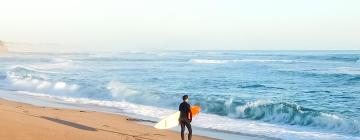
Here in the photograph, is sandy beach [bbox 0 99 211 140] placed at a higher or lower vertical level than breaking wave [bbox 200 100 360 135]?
Result: higher

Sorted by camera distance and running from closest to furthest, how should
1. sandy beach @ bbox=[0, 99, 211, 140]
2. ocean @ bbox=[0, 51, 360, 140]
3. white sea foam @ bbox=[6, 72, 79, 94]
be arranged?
sandy beach @ bbox=[0, 99, 211, 140]
ocean @ bbox=[0, 51, 360, 140]
white sea foam @ bbox=[6, 72, 79, 94]

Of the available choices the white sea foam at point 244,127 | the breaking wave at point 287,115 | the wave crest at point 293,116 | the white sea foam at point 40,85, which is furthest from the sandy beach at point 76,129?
the white sea foam at point 40,85

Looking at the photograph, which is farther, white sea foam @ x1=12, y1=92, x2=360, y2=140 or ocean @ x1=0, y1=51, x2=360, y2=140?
ocean @ x1=0, y1=51, x2=360, y2=140

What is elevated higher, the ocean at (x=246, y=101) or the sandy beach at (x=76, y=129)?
the sandy beach at (x=76, y=129)

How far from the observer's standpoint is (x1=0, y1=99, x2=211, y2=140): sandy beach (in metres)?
9.91

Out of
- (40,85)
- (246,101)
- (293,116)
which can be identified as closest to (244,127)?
(293,116)

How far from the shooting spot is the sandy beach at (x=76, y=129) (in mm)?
9914

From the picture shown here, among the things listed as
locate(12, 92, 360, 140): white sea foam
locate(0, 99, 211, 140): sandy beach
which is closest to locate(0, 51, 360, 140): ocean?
locate(12, 92, 360, 140): white sea foam

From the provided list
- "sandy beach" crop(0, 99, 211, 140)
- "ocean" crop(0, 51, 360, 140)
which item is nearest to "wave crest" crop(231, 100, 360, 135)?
"ocean" crop(0, 51, 360, 140)

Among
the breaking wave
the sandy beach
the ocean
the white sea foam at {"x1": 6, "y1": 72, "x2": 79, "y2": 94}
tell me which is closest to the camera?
the sandy beach

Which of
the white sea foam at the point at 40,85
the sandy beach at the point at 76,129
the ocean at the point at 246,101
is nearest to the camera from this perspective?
the sandy beach at the point at 76,129

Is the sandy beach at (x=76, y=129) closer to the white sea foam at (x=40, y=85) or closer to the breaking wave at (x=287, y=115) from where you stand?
the breaking wave at (x=287, y=115)

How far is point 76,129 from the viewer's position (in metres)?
11.5

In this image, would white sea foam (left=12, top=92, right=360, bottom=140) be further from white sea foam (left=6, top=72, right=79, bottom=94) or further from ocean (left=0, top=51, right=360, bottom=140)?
white sea foam (left=6, top=72, right=79, bottom=94)
